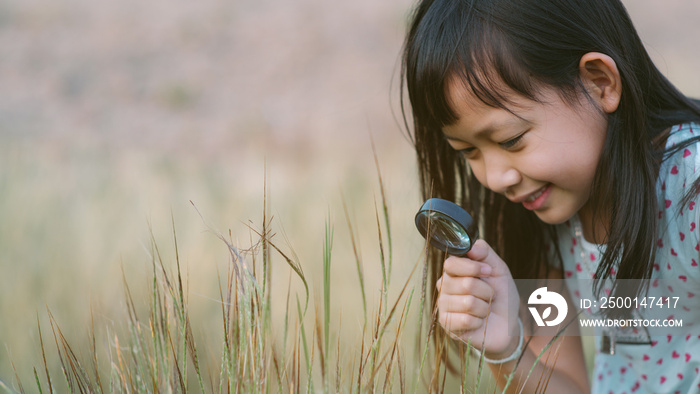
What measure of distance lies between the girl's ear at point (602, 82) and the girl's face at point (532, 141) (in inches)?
1.1

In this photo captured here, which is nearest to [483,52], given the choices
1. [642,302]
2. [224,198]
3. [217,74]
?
[642,302]

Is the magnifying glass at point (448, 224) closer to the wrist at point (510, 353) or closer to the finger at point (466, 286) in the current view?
the finger at point (466, 286)

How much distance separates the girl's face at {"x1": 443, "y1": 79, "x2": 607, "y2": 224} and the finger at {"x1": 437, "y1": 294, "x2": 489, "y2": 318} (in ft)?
0.87

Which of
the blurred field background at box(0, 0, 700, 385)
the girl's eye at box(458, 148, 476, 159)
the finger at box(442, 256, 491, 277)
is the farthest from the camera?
the blurred field background at box(0, 0, 700, 385)

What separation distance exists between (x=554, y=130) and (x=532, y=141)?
0.22 ft

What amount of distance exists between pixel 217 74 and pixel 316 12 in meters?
2.19

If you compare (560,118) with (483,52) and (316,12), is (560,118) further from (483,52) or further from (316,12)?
(316,12)

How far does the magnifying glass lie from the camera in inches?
57.9

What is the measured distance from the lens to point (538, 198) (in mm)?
1760

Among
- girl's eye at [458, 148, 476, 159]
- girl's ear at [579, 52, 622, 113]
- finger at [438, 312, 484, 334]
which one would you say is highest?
girl's ear at [579, 52, 622, 113]

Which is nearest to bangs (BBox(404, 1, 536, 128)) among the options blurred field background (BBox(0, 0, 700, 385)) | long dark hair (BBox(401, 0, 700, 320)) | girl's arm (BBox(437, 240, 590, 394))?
long dark hair (BBox(401, 0, 700, 320))

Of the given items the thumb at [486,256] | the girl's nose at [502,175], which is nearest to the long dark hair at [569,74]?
the girl's nose at [502,175]

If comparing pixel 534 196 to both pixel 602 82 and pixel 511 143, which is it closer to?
pixel 511 143

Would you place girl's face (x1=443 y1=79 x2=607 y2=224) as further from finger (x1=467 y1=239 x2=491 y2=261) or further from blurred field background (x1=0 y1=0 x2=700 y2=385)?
blurred field background (x1=0 y1=0 x2=700 y2=385)
